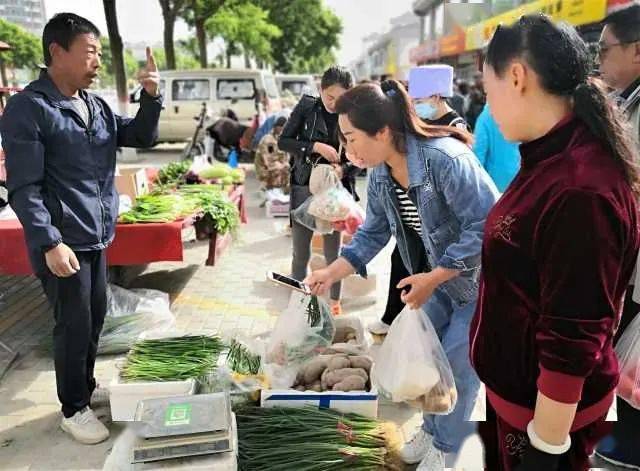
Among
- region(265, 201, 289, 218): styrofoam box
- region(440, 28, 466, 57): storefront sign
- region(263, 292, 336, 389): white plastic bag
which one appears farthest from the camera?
region(440, 28, 466, 57): storefront sign

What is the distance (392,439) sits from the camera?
2463 mm

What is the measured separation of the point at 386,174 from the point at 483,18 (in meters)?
19.5

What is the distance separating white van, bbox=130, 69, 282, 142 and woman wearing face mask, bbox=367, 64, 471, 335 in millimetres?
9640

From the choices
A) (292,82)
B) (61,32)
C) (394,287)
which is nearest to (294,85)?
(292,82)

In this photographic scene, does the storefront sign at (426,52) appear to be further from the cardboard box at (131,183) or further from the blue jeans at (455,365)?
the blue jeans at (455,365)

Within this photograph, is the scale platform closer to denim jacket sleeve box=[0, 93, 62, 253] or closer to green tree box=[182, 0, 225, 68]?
denim jacket sleeve box=[0, 93, 62, 253]

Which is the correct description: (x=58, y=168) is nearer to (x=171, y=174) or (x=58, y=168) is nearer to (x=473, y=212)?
(x=473, y=212)

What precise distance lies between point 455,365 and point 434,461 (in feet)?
1.36

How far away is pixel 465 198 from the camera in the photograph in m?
2.01

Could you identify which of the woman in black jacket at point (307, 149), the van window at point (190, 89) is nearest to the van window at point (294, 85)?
the van window at point (190, 89)

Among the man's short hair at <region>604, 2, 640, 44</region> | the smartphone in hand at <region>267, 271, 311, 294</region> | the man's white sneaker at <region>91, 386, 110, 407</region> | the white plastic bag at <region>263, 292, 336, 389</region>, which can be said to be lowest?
the man's white sneaker at <region>91, 386, 110, 407</region>

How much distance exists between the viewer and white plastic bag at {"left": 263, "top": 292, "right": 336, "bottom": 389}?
279 cm

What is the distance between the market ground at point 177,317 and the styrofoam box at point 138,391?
158 mm

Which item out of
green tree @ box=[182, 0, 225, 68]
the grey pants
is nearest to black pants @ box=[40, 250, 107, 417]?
the grey pants
